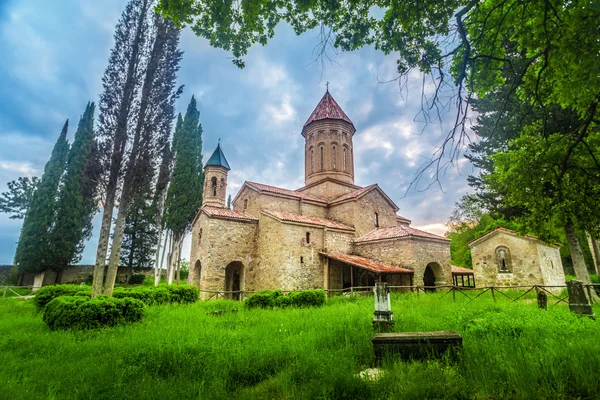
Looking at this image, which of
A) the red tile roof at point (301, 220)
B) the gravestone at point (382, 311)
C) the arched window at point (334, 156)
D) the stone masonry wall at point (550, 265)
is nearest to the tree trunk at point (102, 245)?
the red tile roof at point (301, 220)

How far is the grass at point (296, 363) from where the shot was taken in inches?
117

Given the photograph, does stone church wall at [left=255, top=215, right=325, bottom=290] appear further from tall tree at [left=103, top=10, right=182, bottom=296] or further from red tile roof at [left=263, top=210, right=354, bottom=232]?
tall tree at [left=103, top=10, right=182, bottom=296]

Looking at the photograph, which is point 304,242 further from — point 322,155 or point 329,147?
point 329,147

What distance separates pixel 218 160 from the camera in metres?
19.3

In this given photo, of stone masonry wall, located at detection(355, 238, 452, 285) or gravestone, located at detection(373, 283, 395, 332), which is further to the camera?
stone masonry wall, located at detection(355, 238, 452, 285)

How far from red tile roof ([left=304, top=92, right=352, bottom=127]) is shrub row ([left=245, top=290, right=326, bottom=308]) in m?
14.3

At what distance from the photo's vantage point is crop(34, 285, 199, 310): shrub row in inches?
431

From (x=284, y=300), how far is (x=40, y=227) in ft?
70.5

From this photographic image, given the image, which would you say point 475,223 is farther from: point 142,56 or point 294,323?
point 142,56

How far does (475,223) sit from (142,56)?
30.3 m

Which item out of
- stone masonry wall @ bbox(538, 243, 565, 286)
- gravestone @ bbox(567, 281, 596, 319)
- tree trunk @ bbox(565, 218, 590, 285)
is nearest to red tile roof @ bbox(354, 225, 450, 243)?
stone masonry wall @ bbox(538, 243, 565, 286)

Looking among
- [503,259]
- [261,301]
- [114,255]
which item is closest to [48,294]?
[114,255]

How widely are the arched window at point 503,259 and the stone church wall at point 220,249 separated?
13199 mm

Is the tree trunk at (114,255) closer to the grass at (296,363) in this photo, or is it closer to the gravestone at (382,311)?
the grass at (296,363)
